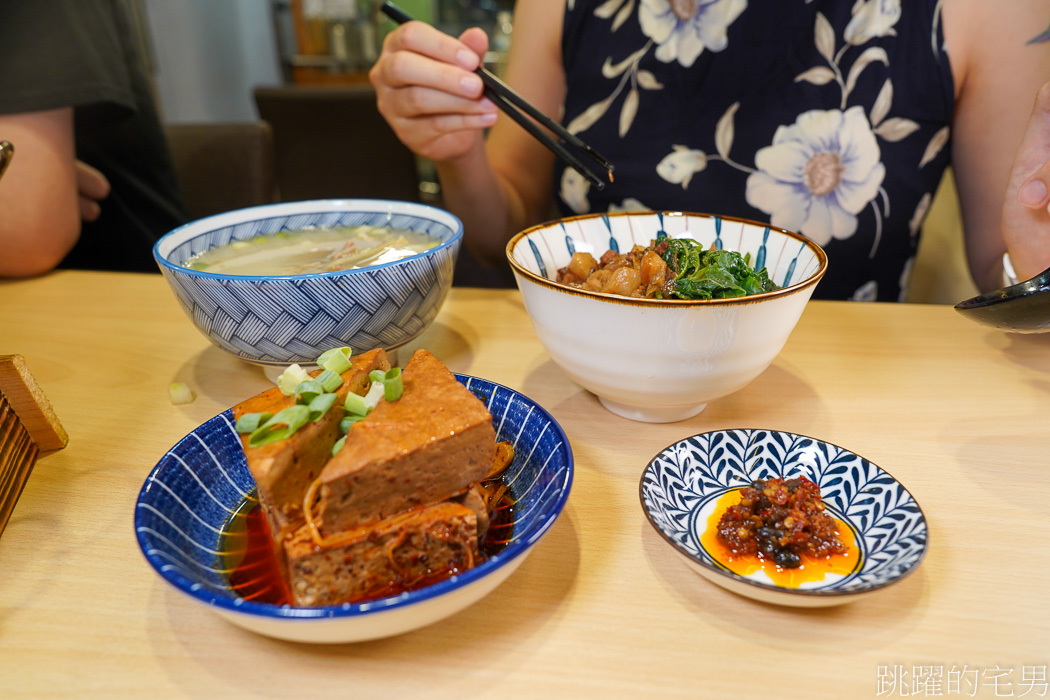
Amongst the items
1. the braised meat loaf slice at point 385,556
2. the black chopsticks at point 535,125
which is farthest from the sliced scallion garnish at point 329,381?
the black chopsticks at point 535,125

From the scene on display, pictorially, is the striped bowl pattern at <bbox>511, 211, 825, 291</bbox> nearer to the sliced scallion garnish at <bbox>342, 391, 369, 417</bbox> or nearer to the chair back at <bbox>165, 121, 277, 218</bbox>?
the sliced scallion garnish at <bbox>342, 391, 369, 417</bbox>

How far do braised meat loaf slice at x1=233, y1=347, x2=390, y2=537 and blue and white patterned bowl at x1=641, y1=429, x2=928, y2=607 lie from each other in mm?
377

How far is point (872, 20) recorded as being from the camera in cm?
→ 154

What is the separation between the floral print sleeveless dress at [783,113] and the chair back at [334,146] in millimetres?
2409

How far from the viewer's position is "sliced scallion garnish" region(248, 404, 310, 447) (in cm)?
69

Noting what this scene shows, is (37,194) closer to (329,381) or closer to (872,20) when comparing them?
(329,381)

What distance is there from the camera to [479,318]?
1433mm

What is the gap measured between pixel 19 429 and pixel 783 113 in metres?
1.69

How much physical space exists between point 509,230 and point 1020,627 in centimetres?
162

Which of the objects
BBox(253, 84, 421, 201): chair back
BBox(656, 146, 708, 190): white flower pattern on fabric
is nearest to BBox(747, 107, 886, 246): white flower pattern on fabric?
BBox(656, 146, 708, 190): white flower pattern on fabric

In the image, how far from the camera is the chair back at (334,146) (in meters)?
3.83

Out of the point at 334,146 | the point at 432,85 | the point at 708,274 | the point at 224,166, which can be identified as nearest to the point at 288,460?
the point at 708,274

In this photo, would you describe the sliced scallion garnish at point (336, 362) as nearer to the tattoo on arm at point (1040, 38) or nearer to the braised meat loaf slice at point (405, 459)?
the braised meat loaf slice at point (405, 459)

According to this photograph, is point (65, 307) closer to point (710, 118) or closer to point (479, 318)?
point (479, 318)
